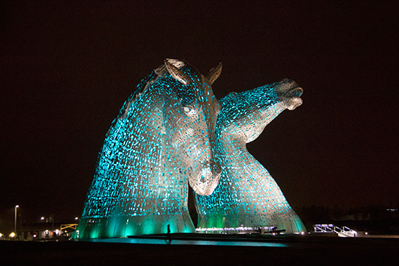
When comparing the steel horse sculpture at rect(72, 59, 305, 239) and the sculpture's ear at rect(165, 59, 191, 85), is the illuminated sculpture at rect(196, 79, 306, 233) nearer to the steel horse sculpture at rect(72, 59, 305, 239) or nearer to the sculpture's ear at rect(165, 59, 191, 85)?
the steel horse sculpture at rect(72, 59, 305, 239)

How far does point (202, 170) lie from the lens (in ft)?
33.8

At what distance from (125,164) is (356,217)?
51615mm

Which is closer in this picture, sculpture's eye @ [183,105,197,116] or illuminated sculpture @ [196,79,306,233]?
sculpture's eye @ [183,105,197,116]

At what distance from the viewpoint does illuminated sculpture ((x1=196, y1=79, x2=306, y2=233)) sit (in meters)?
14.1

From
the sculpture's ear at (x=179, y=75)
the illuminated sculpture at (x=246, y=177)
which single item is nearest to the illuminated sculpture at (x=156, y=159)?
the sculpture's ear at (x=179, y=75)

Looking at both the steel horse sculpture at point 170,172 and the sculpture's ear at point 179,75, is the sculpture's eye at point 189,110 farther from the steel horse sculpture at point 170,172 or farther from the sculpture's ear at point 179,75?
the sculpture's ear at point 179,75

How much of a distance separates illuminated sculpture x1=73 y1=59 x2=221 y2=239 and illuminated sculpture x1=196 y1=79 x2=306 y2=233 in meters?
2.55

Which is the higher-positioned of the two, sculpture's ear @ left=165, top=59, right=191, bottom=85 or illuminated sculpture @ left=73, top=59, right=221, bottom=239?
sculpture's ear @ left=165, top=59, right=191, bottom=85

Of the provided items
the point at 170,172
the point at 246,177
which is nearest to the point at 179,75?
the point at 170,172

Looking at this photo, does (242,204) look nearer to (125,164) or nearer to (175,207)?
(175,207)

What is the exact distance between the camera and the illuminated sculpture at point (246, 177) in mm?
14070

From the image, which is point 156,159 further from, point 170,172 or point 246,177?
point 246,177

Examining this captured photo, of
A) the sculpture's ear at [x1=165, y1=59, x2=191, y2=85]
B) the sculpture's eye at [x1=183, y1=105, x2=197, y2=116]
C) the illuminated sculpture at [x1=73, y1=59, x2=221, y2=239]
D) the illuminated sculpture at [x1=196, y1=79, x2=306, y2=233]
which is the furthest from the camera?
the illuminated sculpture at [x1=196, y1=79, x2=306, y2=233]

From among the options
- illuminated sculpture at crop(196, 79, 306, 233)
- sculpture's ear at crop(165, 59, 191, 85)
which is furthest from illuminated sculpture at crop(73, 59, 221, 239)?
illuminated sculpture at crop(196, 79, 306, 233)
